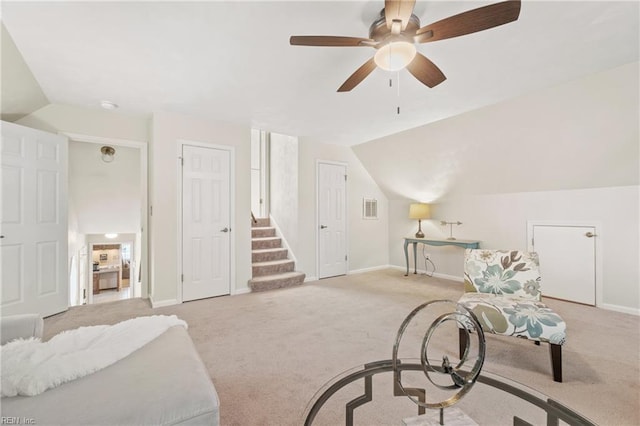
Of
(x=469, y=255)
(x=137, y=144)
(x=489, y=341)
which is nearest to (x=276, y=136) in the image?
(x=137, y=144)

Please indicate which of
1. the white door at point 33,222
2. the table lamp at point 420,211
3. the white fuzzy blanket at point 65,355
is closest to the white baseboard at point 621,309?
the table lamp at point 420,211

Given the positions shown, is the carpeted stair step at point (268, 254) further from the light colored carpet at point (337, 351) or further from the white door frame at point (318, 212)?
the light colored carpet at point (337, 351)

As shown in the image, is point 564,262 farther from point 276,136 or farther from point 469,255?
point 276,136

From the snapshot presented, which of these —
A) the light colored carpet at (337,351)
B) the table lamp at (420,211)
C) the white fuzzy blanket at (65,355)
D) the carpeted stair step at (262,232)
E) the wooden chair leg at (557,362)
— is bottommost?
the light colored carpet at (337,351)

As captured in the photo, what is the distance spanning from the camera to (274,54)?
226cm

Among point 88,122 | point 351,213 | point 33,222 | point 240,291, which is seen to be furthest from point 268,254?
point 88,122

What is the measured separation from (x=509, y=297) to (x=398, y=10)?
231 centimetres

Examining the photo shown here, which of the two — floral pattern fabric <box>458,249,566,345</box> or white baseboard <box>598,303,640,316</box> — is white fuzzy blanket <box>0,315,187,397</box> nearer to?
floral pattern fabric <box>458,249,566,345</box>

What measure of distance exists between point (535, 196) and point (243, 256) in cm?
428

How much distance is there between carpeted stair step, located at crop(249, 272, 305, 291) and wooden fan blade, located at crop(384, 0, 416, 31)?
361cm

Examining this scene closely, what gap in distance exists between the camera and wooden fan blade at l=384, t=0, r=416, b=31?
1440 mm

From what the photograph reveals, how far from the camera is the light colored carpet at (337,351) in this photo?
1.61 m

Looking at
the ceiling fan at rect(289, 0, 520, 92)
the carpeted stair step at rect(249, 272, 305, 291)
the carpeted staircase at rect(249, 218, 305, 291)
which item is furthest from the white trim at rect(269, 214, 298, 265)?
the ceiling fan at rect(289, 0, 520, 92)

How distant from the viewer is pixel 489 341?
2.52 meters
